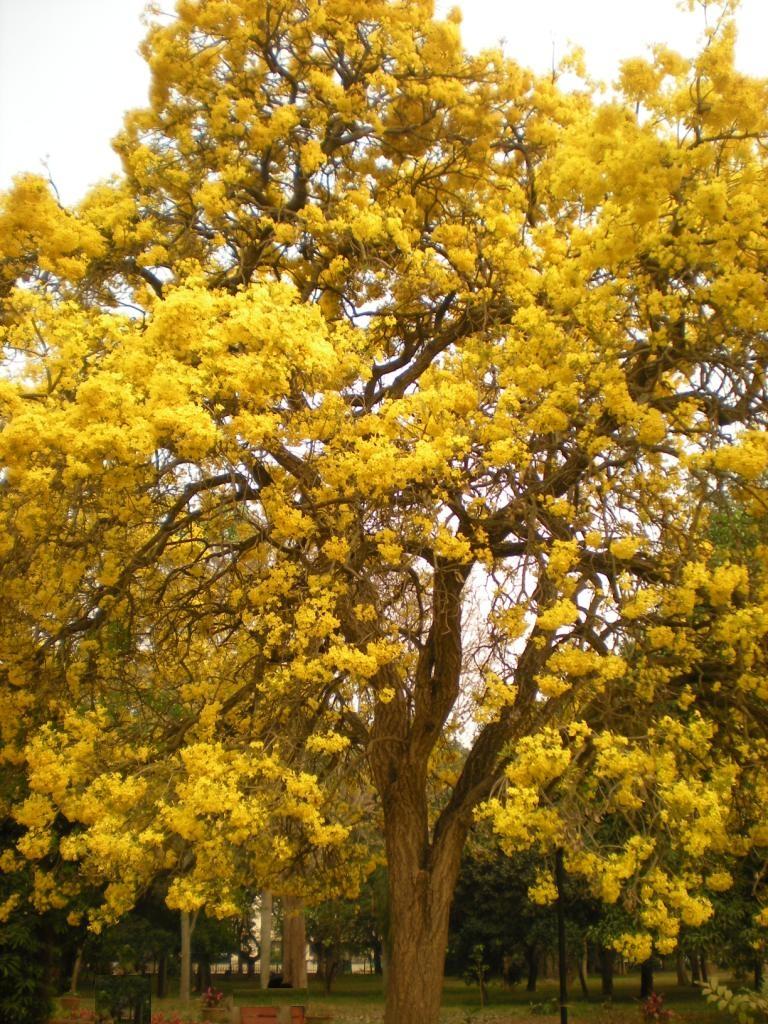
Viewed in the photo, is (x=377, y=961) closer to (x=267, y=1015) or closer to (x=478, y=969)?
(x=478, y=969)

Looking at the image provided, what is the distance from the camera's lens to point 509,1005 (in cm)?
2433

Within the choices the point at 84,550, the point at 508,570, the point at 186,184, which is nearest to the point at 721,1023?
the point at 508,570

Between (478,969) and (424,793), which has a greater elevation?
(424,793)

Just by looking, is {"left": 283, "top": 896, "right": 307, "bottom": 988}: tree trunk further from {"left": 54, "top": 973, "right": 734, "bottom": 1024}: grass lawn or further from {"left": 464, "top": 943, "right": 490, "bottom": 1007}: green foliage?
{"left": 464, "top": 943, "right": 490, "bottom": 1007}: green foliage

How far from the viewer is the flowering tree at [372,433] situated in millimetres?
5945

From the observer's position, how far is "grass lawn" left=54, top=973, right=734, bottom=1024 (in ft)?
59.2

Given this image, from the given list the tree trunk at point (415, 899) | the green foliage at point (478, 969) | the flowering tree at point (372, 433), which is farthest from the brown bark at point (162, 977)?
the tree trunk at point (415, 899)

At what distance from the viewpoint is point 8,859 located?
25.3ft

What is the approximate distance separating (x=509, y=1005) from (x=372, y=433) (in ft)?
71.7

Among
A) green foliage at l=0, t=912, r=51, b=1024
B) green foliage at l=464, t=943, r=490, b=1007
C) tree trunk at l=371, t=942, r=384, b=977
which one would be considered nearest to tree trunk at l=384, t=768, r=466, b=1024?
green foliage at l=0, t=912, r=51, b=1024

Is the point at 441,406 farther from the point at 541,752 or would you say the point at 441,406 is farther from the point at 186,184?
the point at 186,184

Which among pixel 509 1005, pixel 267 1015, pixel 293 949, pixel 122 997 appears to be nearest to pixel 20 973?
pixel 122 997

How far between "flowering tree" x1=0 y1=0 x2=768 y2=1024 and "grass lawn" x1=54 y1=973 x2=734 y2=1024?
21.0 feet

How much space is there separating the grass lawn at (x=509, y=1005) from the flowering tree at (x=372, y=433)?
21.0 feet
